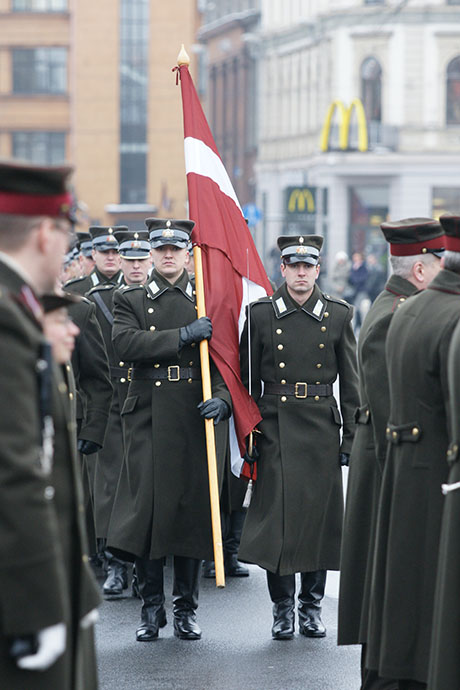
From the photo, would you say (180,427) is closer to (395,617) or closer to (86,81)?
(395,617)

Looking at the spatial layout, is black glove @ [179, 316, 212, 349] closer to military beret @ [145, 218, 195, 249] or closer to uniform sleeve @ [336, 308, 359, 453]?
military beret @ [145, 218, 195, 249]

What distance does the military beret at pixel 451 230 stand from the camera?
562cm

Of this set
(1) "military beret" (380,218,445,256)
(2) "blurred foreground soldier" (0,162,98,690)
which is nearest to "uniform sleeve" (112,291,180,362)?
(1) "military beret" (380,218,445,256)

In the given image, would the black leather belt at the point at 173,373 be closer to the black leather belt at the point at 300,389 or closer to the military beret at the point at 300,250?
the black leather belt at the point at 300,389

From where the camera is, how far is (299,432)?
27.4 feet

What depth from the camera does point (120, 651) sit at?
314 inches

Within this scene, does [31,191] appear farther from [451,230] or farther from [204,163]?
[204,163]

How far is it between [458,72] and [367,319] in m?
49.2

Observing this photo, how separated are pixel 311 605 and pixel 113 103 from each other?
7164cm

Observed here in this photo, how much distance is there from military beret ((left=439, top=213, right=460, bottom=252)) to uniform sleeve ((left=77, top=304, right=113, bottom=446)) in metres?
3.81

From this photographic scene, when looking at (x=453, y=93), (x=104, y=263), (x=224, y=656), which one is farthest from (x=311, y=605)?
(x=453, y=93)

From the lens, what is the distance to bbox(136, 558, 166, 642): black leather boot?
8234mm

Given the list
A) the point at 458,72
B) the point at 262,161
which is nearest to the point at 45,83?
the point at 262,161

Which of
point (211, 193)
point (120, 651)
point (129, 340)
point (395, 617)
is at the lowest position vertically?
point (120, 651)
